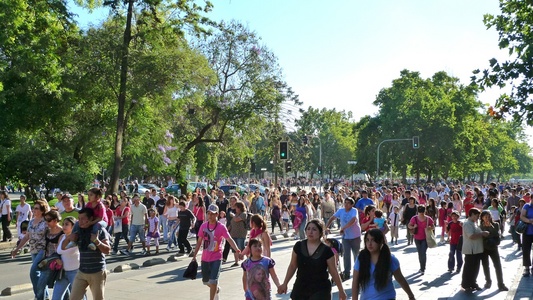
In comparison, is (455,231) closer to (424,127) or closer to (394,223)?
(394,223)

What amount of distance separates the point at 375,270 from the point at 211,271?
3944mm

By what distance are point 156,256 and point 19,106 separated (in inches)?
458

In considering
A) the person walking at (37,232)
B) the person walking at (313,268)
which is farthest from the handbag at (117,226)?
the person walking at (313,268)

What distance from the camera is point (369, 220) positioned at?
1363 centimetres

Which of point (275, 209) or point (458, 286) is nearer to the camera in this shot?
Answer: point (458, 286)

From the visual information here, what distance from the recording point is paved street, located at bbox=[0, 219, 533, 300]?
10.7 m

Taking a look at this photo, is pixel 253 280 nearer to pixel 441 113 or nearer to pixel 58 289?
pixel 58 289

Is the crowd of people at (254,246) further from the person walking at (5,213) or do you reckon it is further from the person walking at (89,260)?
the person walking at (5,213)

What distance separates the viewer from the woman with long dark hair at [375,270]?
18.7 feet

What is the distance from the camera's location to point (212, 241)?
9.29 meters

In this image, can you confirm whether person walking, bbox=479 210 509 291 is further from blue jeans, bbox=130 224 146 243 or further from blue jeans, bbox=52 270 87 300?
blue jeans, bbox=130 224 146 243

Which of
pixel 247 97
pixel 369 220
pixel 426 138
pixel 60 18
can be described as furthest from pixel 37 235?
pixel 426 138

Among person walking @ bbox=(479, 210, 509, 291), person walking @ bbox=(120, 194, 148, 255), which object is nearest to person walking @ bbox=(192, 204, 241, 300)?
person walking @ bbox=(479, 210, 509, 291)

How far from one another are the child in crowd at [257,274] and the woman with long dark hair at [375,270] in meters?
1.34
